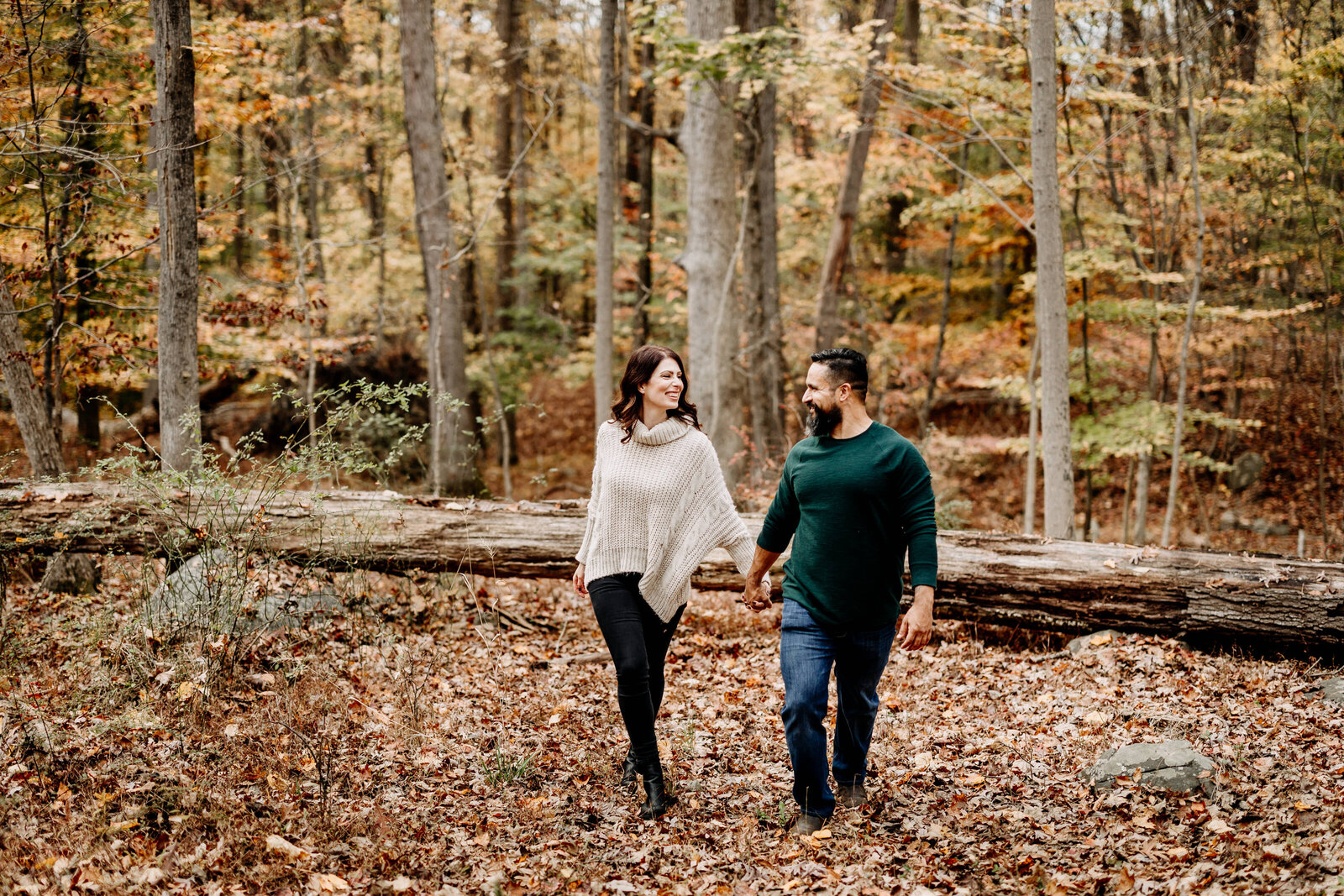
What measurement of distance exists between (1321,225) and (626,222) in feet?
39.9

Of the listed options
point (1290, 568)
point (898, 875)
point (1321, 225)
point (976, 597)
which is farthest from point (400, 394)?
point (1321, 225)

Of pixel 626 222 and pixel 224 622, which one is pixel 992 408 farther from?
pixel 224 622

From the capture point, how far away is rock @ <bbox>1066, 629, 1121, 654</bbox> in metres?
6.30

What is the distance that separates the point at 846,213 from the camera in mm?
12523

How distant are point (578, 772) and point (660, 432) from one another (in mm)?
1929

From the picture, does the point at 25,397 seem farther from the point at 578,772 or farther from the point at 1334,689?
the point at 1334,689

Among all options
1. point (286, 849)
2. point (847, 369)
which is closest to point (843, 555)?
point (847, 369)

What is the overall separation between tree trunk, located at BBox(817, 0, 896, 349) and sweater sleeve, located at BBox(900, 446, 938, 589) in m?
9.03

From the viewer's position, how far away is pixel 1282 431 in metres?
16.9

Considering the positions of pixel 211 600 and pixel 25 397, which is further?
pixel 25 397

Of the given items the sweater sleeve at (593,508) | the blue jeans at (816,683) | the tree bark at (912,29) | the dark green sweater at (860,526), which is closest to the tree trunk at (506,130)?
the tree bark at (912,29)

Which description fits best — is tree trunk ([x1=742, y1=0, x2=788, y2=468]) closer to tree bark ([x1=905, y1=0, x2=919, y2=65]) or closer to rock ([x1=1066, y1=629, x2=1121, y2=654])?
tree bark ([x1=905, y1=0, x2=919, y2=65])

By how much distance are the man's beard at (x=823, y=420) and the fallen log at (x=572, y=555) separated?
10.2 ft

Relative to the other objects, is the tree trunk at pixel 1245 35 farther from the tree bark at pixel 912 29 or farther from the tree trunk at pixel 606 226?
the tree trunk at pixel 606 226
